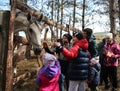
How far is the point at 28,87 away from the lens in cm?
869

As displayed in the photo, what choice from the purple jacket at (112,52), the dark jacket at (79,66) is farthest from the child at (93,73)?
the purple jacket at (112,52)

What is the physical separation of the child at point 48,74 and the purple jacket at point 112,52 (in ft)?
10.5

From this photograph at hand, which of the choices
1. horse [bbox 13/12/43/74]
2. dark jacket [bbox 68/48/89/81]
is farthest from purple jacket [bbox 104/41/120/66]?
dark jacket [bbox 68/48/89/81]

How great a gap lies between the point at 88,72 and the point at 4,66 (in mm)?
1838

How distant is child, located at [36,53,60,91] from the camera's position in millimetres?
4891

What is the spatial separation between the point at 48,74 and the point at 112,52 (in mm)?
3451

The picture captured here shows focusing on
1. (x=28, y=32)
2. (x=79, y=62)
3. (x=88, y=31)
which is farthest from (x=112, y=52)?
(x=79, y=62)

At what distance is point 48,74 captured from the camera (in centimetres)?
488

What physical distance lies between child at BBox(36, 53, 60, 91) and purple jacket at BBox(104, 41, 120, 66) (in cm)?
321


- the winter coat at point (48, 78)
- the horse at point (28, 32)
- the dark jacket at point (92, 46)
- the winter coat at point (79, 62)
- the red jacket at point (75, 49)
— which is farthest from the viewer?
the horse at point (28, 32)

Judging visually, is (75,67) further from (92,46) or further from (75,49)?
(92,46)

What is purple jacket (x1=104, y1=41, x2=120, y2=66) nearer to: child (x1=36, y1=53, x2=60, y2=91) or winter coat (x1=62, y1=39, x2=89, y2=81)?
winter coat (x1=62, y1=39, x2=89, y2=81)

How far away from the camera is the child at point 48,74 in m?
4.89

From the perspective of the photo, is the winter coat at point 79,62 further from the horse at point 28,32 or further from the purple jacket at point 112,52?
the purple jacket at point 112,52
